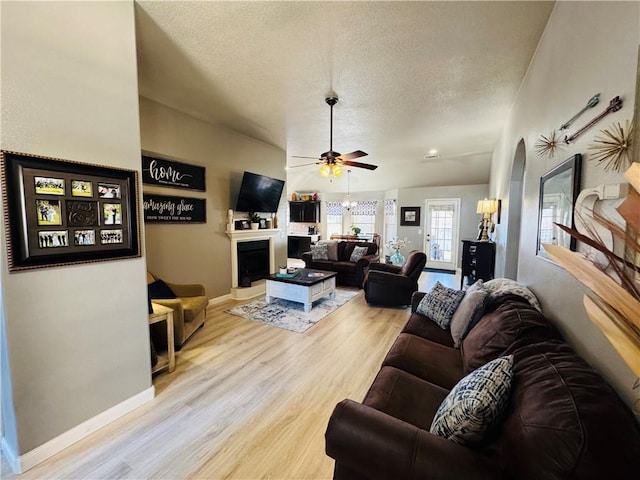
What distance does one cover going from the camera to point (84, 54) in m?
1.72

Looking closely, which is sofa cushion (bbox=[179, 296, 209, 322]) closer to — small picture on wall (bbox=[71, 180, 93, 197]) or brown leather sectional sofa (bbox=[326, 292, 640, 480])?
small picture on wall (bbox=[71, 180, 93, 197])

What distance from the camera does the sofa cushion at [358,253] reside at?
232 inches

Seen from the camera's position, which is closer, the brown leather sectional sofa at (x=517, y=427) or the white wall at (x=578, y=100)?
the brown leather sectional sofa at (x=517, y=427)

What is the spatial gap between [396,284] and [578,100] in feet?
10.3

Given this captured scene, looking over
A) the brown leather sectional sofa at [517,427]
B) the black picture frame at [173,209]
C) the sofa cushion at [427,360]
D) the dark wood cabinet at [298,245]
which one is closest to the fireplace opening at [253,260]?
the black picture frame at [173,209]

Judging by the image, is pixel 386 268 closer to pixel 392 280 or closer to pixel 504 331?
pixel 392 280

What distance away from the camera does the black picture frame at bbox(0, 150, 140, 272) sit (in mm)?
1508

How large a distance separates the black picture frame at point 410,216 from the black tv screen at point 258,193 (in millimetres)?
4342

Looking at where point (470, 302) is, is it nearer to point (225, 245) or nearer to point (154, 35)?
Result: point (154, 35)

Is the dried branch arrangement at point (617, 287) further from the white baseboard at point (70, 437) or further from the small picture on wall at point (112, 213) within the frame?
the white baseboard at point (70, 437)

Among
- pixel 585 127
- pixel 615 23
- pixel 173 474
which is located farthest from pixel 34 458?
pixel 615 23

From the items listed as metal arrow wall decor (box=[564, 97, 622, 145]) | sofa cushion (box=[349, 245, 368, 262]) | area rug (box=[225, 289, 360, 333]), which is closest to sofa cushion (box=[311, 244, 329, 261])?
sofa cushion (box=[349, 245, 368, 262])

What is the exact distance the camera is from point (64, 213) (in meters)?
1.69

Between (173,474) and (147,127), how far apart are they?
12.0 feet
